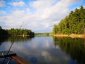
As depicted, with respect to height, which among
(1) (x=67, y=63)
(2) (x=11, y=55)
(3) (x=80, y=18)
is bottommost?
(1) (x=67, y=63)

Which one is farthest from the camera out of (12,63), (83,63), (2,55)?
(83,63)

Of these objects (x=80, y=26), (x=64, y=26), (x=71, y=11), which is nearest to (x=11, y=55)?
(x=80, y=26)

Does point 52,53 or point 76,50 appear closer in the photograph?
point 52,53

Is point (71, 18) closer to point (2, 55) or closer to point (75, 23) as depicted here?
point (75, 23)

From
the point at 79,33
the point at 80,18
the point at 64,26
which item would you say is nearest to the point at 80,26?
the point at 79,33

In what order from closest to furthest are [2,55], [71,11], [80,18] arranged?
[2,55] < [80,18] < [71,11]

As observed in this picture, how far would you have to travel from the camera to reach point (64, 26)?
161000 mm

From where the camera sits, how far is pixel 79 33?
125 metres

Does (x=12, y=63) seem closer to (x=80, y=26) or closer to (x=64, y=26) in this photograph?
(x=80, y=26)

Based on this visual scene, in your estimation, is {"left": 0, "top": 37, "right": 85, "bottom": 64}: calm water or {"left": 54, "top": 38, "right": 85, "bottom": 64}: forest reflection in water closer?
{"left": 0, "top": 37, "right": 85, "bottom": 64}: calm water

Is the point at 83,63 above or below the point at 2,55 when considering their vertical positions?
below

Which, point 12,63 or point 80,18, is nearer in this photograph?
point 12,63

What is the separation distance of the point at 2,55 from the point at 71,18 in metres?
122

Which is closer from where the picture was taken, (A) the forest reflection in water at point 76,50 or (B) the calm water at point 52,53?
(B) the calm water at point 52,53
